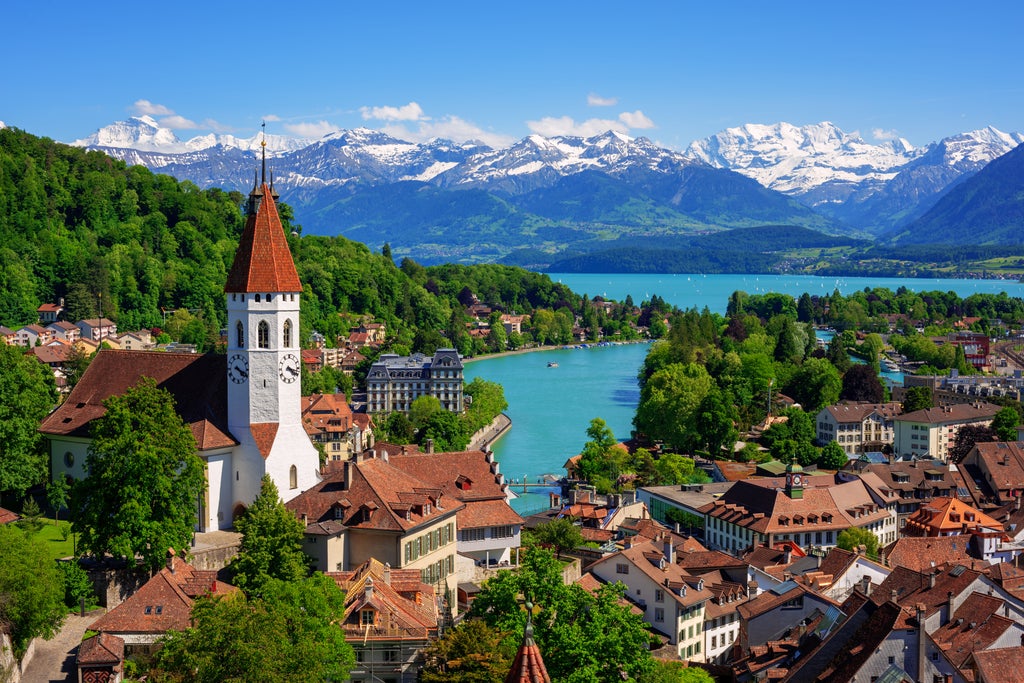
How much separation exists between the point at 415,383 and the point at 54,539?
164 feet

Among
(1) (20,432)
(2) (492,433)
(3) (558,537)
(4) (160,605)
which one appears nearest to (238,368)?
(1) (20,432)

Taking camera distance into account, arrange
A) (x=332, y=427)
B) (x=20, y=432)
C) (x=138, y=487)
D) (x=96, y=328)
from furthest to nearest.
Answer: (x=96, y=328) < (x=332, y=427) < (x=20, y=432) < (x=138, y=487)

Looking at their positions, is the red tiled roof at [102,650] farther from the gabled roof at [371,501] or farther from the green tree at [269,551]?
the gabled roof at [371,501]

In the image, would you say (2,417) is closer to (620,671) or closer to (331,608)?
(331,608)

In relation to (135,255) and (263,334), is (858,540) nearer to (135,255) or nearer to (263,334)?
(263,334)

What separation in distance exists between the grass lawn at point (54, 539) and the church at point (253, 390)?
1.60 m

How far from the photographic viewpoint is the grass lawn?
29.3 metres

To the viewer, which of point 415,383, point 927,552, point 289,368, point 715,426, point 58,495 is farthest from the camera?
point 415,383

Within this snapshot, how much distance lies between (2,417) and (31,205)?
60211mm

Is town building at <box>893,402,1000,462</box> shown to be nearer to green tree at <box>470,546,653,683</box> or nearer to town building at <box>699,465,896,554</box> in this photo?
town building at <box>699,465,896,554</box>

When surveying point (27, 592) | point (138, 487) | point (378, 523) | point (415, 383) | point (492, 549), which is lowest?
point (492, 549)

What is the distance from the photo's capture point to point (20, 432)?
33.2 meters

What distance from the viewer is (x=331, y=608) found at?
23000 millimetres

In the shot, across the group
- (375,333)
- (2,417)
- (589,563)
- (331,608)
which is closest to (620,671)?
(331,608)
